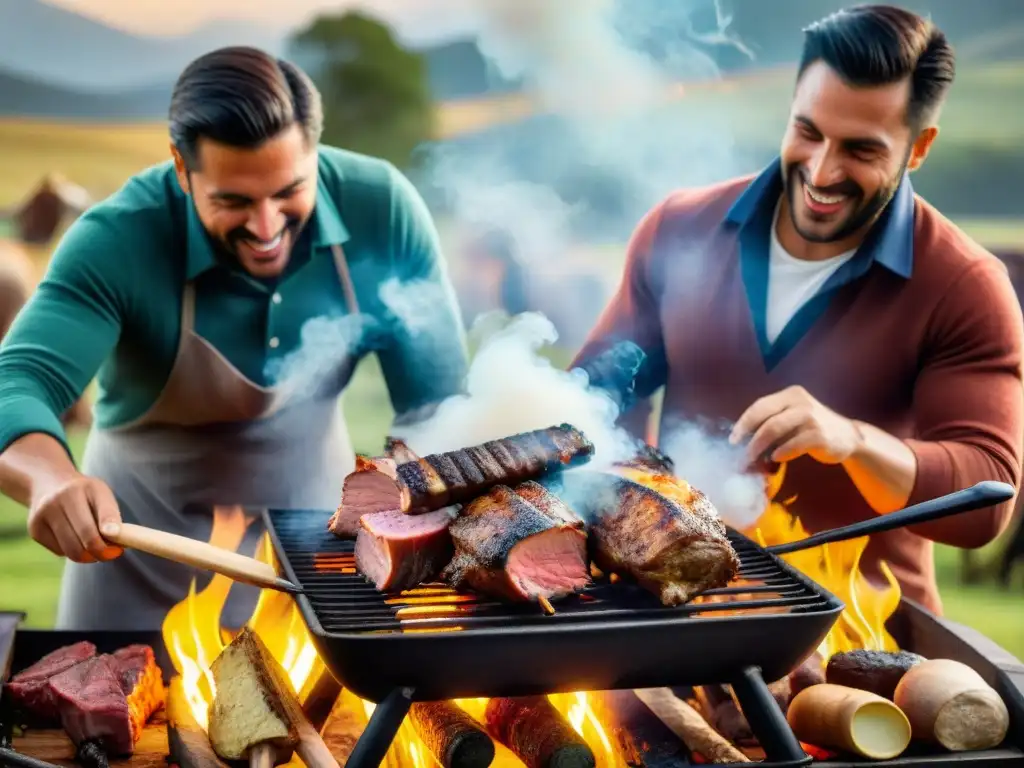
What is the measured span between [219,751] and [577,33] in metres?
5.34

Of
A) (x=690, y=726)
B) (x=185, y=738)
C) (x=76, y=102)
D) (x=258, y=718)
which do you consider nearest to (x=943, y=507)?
(x=690, y=726)

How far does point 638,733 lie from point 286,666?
1076 millimetres

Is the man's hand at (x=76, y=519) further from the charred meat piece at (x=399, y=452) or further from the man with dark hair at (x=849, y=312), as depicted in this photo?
the man with dark hair at (x=849, y=312)

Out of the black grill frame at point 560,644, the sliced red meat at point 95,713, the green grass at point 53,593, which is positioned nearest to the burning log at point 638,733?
the black grill frame at point 560,644

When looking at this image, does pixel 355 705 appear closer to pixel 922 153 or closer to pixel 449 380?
pixel 449 380

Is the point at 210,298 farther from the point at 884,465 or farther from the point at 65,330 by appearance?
the point at 884,465

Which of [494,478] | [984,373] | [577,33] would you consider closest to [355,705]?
[494,478]

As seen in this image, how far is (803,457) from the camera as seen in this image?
3795 millimetres

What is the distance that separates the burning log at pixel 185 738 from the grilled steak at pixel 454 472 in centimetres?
64

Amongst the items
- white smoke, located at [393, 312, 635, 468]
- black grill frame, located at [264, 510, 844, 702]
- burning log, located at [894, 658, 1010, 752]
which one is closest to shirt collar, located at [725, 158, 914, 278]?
white smoke, located at [393, 312, 635, 468]

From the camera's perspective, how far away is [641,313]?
13.6 ft

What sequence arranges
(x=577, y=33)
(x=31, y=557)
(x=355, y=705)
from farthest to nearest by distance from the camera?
(x=31, y=557) → (x=577, y=33) → (x=355, y=705)

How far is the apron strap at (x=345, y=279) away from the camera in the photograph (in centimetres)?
396

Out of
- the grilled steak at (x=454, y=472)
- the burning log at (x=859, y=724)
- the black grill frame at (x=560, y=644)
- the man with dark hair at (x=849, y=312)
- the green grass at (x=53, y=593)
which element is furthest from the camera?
the green grass at (x=53, y=593)
